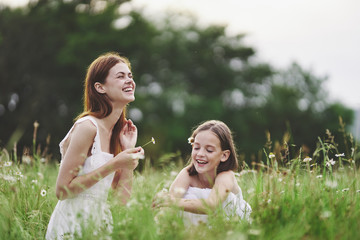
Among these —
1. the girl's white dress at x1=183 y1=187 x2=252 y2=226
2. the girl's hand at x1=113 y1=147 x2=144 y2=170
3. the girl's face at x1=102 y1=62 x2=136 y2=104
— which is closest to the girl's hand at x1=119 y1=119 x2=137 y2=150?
the girl's face at x1=102 y1=62 x2=136 y2=104

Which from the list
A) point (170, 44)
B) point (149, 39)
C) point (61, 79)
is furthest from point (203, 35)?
point (61, 79)

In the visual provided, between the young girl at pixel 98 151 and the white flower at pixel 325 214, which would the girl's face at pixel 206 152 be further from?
the white flower at pixel 325 214

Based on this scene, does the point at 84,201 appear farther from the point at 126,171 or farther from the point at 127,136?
the point at 127,136

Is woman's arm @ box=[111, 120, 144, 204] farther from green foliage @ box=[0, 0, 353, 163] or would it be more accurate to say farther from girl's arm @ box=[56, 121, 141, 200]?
green foliage @ box=[0, 0, 353, 163]

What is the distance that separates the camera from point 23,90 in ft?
79.6

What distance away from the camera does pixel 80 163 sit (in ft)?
12.1

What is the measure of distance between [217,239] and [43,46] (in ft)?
77.0

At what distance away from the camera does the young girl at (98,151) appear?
11.6ft

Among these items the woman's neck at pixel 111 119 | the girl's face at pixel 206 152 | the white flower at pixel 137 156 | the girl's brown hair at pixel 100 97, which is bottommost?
the girl's face at pixel 206 152

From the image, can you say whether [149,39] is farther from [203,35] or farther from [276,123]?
[276,123]

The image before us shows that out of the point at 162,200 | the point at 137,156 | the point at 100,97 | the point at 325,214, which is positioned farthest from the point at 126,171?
the point at 325,214

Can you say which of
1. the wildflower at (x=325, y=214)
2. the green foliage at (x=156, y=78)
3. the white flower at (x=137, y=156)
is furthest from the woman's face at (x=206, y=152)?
the green foliage at (x=156, y=78)

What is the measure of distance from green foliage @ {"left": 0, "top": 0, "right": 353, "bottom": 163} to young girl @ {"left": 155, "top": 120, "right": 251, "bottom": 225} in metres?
15.0

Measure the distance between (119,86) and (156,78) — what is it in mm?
25529
